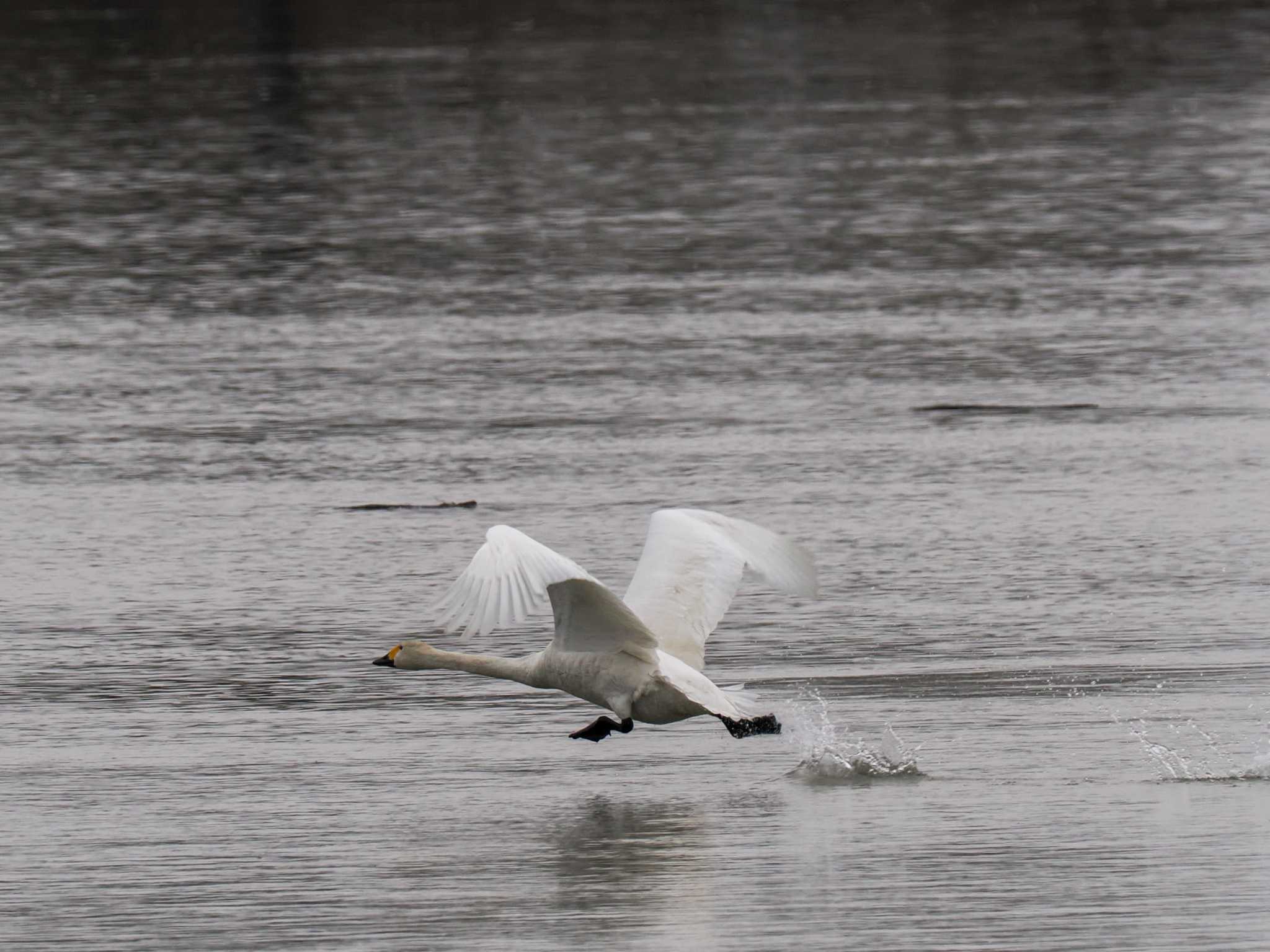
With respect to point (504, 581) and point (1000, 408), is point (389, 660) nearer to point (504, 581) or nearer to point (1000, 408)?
point (504, 581)

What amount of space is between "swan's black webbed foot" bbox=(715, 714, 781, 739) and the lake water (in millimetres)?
120

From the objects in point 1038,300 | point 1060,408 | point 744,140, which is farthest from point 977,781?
point 744,140

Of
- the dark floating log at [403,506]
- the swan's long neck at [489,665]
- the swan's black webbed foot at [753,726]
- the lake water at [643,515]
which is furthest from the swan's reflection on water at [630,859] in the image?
the dark floating log at [403,506]

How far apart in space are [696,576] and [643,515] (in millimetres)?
2500

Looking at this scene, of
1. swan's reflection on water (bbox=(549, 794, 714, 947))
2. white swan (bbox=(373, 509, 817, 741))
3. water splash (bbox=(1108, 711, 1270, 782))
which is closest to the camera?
swan's reflection on water (bbox=(549, 794, 714, 947))

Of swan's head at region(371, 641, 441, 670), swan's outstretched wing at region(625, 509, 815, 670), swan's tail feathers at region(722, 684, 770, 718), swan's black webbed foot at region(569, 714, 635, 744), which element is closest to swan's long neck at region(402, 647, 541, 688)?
swan's head at region(371, 641, 441, 670)

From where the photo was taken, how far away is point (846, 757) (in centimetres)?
778

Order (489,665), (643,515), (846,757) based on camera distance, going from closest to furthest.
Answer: (846,757) → (489,665) → (643,515)

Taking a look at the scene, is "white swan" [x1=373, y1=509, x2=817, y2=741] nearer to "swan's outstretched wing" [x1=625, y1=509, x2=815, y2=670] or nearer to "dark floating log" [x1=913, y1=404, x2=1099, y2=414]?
"swan's outstretched wing" [x1=625, y1=509, x2=815, y2=670]

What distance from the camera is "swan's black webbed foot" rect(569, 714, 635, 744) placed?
8086 millimetres

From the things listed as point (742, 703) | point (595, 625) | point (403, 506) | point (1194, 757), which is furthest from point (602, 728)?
point (403, 506)

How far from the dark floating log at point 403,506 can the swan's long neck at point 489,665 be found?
9.33ft

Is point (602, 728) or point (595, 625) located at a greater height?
point (595, 625)

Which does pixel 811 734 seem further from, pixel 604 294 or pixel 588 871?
pixel 604 294
